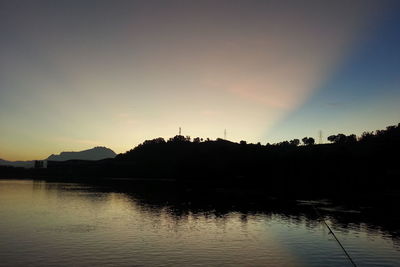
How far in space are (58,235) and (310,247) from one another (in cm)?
4144

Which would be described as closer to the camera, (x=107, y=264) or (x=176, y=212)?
(x=107, y=264)

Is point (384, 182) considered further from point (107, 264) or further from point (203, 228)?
point (107, 264)

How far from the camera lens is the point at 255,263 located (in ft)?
145

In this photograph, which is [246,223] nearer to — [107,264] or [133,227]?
[133,227]

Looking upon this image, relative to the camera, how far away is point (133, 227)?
2778 inches

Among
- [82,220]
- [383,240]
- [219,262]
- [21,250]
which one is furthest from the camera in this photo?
[82,220]

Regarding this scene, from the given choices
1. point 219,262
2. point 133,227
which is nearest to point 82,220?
point 133,227

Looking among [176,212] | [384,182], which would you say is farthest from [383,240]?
[384,182]

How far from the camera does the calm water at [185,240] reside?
4525cm

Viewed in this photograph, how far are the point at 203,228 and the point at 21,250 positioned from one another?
35066 millimetres

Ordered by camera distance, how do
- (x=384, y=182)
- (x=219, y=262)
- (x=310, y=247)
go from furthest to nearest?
1. (x=384, y=182)
2. (x=310, y=247)
3. (x=219, y=262)

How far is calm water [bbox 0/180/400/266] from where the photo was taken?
45250 mm

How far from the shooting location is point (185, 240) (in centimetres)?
5828

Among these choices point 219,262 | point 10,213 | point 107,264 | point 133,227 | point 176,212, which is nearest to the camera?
point 107,264
